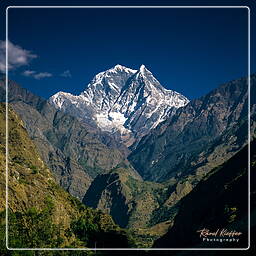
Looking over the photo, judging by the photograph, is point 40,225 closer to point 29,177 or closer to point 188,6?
point 188,6

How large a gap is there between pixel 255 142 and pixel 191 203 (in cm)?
2529

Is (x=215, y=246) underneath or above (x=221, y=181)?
underneath

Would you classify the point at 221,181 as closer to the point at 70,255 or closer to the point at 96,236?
the point at 96,236

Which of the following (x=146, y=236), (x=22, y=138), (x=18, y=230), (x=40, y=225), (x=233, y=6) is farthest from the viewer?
(x=146, y=236)

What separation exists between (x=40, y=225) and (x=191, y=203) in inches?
3240

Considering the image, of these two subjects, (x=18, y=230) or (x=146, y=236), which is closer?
(x=18, y=230)

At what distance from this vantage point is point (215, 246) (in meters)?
17.4

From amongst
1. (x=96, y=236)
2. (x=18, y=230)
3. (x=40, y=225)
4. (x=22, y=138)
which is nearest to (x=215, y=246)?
(x=18, y=230)

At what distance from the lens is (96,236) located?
76125 millimetres

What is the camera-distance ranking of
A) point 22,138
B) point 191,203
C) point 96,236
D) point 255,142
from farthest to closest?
point 22,138
point 191,203
point 255,142
point 96,236

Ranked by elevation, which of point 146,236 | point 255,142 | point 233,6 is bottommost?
point 146,236

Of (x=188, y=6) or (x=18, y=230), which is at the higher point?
(x=188, y=6)

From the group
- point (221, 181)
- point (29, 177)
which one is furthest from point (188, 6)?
point (221, 181)

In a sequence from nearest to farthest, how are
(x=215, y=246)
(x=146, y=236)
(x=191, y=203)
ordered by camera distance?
(x=215, y=246), (x=191, y=203), (x=146, y=236)
